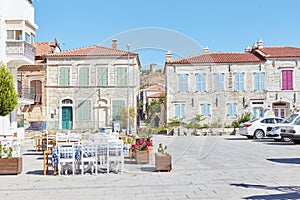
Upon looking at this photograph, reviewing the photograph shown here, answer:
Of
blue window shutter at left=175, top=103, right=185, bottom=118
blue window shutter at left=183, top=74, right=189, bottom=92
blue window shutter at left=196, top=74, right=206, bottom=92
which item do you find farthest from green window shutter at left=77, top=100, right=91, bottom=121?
blue window shutter at left=196, top=74, right=206, bottom=92

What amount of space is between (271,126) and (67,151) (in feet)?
49.0

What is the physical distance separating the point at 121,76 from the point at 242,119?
10.5 metres

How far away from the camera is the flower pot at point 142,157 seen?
33.3 ft

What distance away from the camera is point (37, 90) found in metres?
31.8

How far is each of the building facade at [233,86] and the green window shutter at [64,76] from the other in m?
8.42

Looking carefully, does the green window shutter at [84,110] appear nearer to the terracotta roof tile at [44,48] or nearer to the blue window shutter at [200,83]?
the terracotta roof tile at [44,48]

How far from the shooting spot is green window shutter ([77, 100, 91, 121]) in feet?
102

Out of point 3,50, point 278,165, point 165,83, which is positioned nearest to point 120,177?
point 278,165

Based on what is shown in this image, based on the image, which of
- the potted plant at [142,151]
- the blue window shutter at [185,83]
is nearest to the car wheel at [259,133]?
the blue window shutter at [185,83]

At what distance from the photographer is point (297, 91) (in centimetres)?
3108

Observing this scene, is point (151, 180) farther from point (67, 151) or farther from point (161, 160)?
point (67, 151)

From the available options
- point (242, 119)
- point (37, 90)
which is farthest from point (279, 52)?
point (37, 90)

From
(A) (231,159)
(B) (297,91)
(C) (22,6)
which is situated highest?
(C) (22,6)

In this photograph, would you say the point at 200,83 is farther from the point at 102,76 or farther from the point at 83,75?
the point at 83,75
